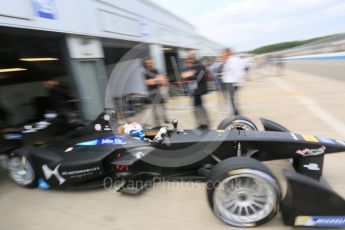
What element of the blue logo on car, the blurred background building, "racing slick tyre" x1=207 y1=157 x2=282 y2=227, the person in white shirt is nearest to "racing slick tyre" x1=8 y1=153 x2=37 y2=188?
the blue logo on car

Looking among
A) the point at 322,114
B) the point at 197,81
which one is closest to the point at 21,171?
the point at 197,81

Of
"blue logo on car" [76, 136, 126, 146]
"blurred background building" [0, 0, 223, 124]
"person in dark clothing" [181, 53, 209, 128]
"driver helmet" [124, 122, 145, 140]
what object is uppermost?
"blurred background building" [0, 0, 223, 124]

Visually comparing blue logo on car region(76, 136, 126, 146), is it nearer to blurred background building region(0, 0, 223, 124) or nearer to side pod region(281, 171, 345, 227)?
side pod region(281, 171, 345, 227)

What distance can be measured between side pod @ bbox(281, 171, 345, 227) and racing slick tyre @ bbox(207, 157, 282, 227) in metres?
0.15

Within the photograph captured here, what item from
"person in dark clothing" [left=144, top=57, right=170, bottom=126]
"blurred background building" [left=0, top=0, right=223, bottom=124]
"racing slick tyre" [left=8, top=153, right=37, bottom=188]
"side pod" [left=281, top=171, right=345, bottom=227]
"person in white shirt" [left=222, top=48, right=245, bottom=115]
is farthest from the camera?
"person in dark clothing" [left=144, top=57, right=170, bottom=126]

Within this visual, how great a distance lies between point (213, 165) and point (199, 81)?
2371 millimetres

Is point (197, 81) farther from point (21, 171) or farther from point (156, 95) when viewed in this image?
point (21, 171)

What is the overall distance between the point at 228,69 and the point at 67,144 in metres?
3.62

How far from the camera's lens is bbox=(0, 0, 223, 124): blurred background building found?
16.4ft

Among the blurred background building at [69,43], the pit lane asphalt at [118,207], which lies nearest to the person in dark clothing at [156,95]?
the blurred background building at [69,43]

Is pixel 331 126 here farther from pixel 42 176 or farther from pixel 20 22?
pixel 20 22

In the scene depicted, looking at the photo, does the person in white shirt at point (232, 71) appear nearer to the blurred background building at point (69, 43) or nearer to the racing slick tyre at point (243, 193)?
the blurred background building at point (69, 43)

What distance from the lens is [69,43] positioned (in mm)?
5910

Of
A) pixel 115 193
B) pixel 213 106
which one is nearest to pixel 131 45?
pixel 213 106
